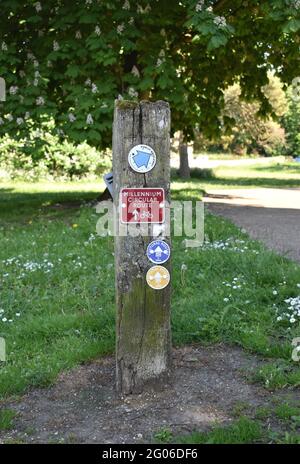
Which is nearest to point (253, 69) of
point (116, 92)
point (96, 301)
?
point (116, 92)

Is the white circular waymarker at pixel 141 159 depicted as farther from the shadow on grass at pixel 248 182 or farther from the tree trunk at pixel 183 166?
the tree trunk at pixel 183 166

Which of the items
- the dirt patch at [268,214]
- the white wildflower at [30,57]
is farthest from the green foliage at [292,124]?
the white wildflower at [30,57]

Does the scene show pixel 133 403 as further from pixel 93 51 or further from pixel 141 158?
pixel 93 51

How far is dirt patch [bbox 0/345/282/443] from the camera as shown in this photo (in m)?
3.52

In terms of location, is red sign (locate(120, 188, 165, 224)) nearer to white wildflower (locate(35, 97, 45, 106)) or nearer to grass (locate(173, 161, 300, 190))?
white wildflower (locate(35, 97, 45, 106))

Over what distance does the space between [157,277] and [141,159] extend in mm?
756

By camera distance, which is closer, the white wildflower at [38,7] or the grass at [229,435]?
the grass at [229,435]

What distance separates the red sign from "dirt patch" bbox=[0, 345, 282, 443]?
1.12 meters

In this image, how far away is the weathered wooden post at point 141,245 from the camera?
379cm

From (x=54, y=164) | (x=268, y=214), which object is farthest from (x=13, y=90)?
(x=54, y=164)

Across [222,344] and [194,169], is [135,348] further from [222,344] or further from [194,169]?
[194,169]

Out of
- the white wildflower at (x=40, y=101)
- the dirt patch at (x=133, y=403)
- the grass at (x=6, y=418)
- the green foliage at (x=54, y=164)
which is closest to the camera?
the dirt patch at (x=133, y=403)

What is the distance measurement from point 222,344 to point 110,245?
343cm

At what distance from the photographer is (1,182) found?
2291 cm
